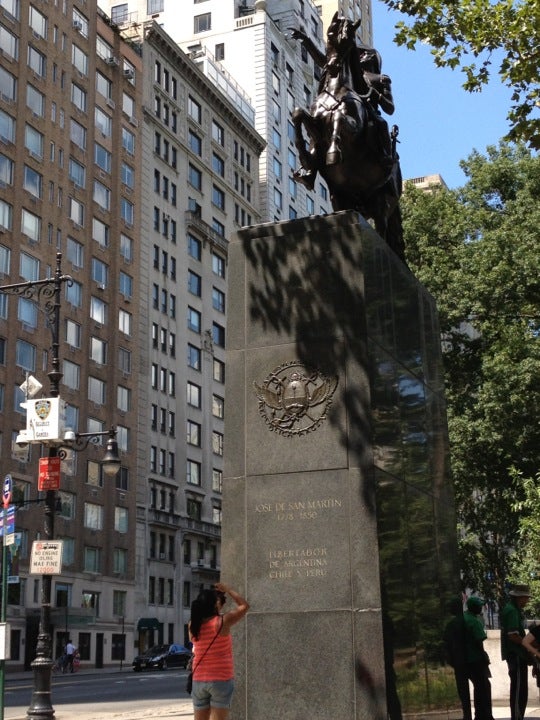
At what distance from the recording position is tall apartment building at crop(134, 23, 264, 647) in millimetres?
75625

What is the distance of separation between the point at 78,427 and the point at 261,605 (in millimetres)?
55520

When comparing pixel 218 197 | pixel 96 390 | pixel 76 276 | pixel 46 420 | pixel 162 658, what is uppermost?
pixel 218 197

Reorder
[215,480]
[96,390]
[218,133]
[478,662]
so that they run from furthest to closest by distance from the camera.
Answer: [218,133] → [215,480] → [96,390] → [478,662]

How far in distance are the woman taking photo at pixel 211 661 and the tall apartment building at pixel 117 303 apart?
4432 cm

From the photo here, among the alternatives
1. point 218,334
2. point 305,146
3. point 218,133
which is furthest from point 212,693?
point 218,133

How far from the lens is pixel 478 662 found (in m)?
12.9

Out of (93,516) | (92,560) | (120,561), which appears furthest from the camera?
(120,561)


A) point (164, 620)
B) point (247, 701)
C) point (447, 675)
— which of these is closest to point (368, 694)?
point (247, 701)

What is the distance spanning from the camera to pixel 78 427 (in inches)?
2579

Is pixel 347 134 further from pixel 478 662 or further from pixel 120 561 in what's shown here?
pixel 120 561

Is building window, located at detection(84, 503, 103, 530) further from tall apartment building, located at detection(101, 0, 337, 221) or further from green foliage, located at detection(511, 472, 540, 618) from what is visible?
tall apartment building, located at detection(101, 0, 337, 221)

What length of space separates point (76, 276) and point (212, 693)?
59.4 meters

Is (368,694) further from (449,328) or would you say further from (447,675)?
(449,328)

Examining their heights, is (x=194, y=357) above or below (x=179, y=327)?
below
